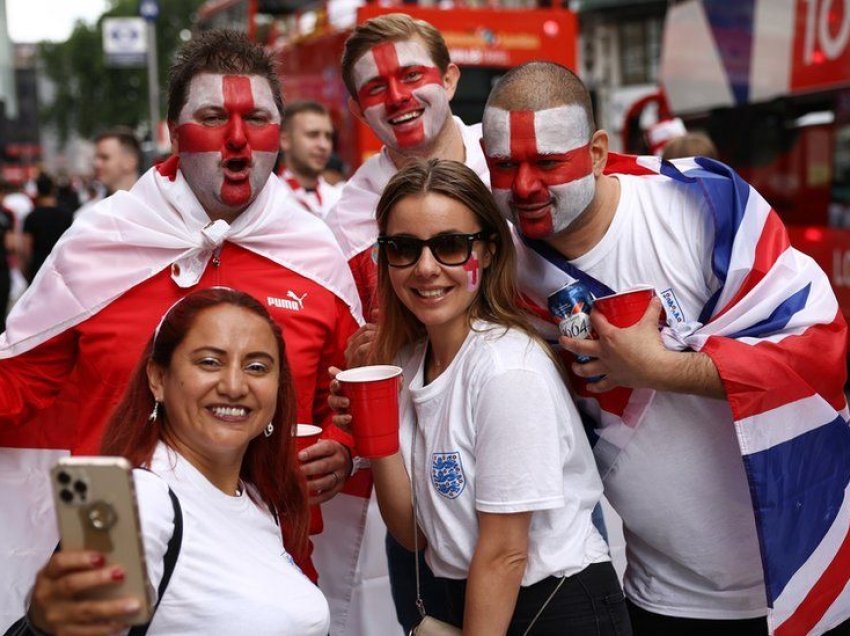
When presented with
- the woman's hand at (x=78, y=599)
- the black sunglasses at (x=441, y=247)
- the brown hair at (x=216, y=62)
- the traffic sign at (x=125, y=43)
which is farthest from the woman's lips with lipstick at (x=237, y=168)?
the traffic sign at (x=125, y=43)

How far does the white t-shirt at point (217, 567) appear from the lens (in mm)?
2139

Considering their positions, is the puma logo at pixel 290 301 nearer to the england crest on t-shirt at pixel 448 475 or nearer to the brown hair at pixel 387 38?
the england crest on t-shirt at pixel 448 475

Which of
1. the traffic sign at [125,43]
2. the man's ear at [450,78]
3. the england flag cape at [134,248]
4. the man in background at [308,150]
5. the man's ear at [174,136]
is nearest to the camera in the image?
the england flag cape at [134,248]

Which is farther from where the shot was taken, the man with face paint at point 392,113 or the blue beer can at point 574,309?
the man with face paint at point 392,113

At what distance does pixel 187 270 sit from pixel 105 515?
167 centimetres

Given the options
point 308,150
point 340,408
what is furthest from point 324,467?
point 308,150

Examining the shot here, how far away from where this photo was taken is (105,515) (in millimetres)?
1629

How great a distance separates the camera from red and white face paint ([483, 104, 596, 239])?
2865 mm

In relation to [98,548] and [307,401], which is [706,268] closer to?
[307,401]

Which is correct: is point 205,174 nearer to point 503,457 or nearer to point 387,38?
point 387,38

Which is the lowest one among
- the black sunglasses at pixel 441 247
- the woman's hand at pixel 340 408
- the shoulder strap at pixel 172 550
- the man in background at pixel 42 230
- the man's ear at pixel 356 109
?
the man in background at pixel 42 230

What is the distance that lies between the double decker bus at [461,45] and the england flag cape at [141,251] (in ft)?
29.8

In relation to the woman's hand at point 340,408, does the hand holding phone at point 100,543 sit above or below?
above

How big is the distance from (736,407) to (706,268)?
0.38 metres
